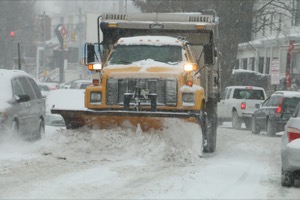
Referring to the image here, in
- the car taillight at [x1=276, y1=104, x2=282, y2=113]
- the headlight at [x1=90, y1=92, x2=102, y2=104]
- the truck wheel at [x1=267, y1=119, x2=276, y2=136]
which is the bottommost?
the truck wheel at [x1=267, y1=119, x2=276, y2=136]

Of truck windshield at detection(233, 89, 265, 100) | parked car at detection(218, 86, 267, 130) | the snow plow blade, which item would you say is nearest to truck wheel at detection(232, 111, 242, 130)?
parked car at detection(218, 86, 267, 130)

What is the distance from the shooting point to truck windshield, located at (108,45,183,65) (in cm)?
1409

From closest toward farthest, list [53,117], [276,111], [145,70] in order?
[145,70]
[53,117]
[276,111]

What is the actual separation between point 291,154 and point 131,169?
2.50 m

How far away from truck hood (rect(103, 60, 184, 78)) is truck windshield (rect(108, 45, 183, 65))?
43cm

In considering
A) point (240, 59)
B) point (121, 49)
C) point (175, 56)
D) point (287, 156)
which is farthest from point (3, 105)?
point (240, 59)

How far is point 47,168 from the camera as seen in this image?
11117 millimetres

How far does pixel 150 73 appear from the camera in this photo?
42.9ft

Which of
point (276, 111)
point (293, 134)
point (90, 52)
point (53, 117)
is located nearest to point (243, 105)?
point (276, 111)

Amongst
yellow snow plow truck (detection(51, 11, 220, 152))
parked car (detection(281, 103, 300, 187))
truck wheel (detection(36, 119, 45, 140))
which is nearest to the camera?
parked car (detection(281, 103, 300, 187))

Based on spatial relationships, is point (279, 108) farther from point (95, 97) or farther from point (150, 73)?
point (95, 97)

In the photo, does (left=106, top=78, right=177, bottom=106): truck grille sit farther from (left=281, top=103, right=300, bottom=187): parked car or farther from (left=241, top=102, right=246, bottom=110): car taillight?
(left=241, top=102, right=246, bottom=110): car taillight

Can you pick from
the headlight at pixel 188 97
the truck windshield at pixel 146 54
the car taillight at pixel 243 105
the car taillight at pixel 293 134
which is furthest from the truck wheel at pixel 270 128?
the car taillight at pixel 293 134

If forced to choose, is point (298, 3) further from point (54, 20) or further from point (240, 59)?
point (54, 20)
